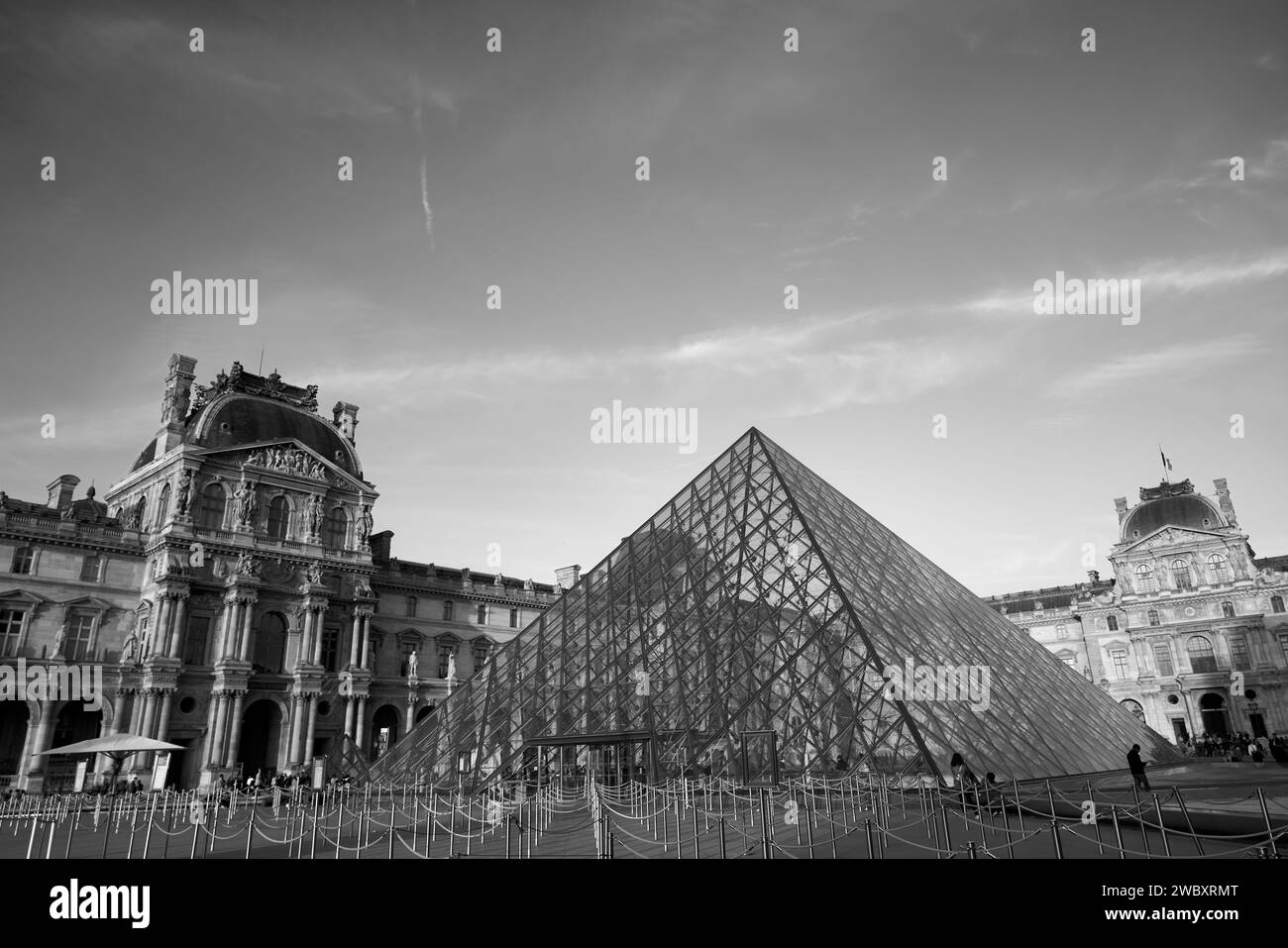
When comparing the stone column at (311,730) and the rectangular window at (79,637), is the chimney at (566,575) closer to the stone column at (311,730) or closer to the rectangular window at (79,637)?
the stone column at (311,730)

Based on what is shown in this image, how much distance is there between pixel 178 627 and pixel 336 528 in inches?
349

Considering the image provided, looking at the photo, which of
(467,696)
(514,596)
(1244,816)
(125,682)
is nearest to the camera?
(1244,816)

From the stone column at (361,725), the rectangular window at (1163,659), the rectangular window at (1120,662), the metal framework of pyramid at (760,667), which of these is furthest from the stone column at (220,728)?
the rectangular window at (1163,659)

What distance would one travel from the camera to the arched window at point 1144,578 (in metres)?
54.8

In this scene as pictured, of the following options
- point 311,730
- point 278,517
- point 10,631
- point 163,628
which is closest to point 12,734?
point 10,631

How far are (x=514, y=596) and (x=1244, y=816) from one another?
41961 millimetres

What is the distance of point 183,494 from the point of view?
34750mm

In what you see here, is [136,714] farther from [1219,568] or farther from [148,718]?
[1219,568]

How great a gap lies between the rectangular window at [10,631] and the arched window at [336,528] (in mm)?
12367
